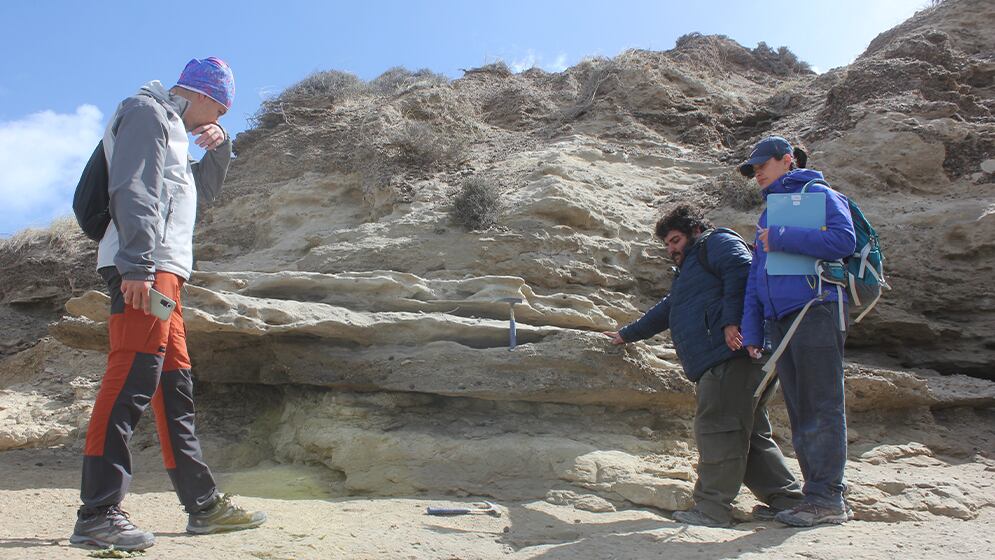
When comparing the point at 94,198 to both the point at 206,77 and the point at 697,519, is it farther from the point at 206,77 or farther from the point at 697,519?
the point at 697,519

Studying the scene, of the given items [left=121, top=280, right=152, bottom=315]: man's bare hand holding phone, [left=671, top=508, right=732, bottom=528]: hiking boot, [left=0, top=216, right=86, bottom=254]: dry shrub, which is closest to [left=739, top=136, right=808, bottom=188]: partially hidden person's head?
[left=671, top=508, right=732, bottom=528]: hiking boot

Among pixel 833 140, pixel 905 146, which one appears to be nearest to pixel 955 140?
pixel 905 146

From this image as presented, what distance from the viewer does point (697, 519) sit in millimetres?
4164

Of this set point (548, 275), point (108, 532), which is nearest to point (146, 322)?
point (108, 532)

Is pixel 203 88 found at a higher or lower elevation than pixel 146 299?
higher

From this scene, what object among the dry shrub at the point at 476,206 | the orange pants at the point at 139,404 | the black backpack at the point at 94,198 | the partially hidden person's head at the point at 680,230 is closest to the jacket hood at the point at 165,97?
the black backpack at the point at 94,198

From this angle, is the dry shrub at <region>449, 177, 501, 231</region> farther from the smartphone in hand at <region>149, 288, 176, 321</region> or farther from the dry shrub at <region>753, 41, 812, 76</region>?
the dry shrub at <region>753, 41, 812, 76</region>

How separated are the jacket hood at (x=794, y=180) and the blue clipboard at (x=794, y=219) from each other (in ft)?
0.38

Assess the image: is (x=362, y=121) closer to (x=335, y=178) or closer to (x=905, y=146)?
(x=335, y=178)

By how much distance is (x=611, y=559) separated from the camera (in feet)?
11.1

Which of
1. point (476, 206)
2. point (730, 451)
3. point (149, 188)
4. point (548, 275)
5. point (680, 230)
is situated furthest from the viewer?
point (476, 206)

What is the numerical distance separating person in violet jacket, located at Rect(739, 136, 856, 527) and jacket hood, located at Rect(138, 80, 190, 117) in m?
3.18

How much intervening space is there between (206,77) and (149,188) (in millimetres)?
790

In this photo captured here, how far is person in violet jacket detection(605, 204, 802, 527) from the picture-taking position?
424 cm
